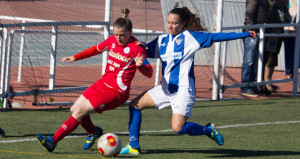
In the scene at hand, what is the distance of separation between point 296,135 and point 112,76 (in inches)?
117

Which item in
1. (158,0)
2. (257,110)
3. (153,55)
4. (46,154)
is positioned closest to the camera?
(46,154)

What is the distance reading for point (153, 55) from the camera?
6.74 m

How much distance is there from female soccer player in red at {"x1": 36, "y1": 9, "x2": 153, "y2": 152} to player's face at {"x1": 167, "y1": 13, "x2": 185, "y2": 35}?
0.39 metres

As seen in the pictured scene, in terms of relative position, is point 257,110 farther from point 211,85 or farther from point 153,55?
point 153,55

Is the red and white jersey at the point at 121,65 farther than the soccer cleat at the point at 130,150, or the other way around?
the red and white jersey at the point at 121,65

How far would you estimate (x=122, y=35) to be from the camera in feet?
21.4

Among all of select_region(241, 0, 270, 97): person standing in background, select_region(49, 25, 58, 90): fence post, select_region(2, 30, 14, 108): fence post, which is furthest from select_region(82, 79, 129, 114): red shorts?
select_region(241, 0, 270, 97): person standing in background

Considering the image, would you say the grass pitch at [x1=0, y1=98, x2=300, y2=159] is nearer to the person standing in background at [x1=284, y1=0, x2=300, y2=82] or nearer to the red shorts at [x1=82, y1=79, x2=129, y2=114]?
the red shorts at [x1=82, y1=79, x2=129, y2=114]

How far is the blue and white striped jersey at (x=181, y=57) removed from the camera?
6609mm

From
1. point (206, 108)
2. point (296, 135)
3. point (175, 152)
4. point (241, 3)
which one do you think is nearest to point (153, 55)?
point (175, 152)

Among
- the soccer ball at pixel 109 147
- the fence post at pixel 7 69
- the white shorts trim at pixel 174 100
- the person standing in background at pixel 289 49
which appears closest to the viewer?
the soccer ball at pixel 109 147

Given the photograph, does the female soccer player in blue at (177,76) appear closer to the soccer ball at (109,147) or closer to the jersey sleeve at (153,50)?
the jersey sleeve at (153,50)

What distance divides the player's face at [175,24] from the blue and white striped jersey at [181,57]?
7 centimetres

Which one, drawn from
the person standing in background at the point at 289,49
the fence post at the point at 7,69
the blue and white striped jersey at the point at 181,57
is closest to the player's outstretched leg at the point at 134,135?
the blue and white striped jersey at the point at 181,57
